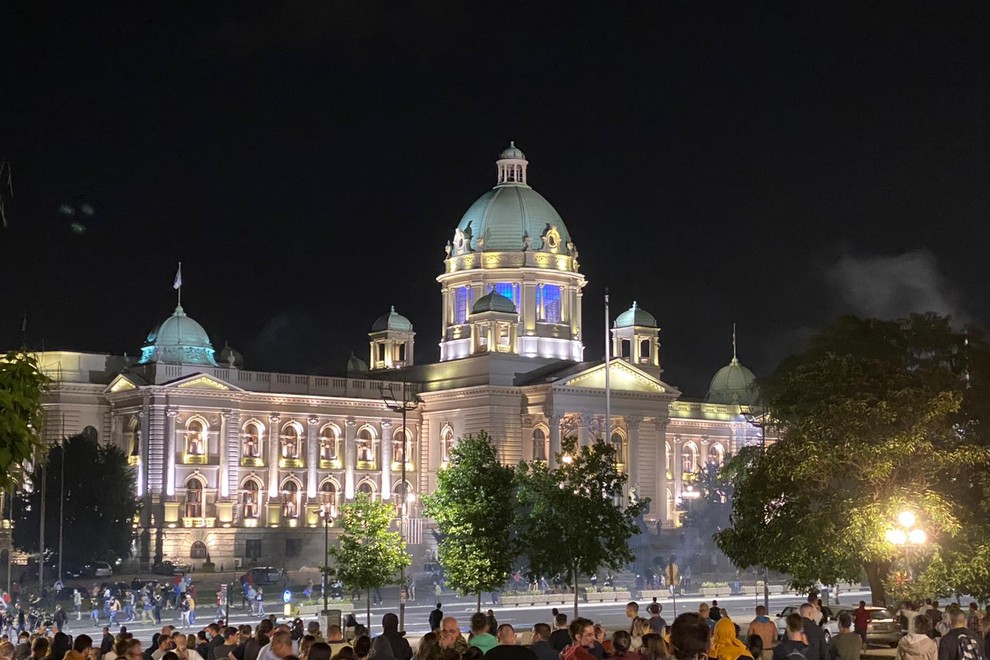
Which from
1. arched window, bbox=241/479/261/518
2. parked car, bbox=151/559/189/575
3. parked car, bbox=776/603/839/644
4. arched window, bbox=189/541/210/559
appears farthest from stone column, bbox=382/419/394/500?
parked car, bbox=776/603/839/644

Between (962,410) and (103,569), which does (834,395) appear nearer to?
(962,410)

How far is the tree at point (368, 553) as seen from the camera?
213 feet

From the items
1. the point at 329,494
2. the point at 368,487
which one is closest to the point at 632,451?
the point at 368,487

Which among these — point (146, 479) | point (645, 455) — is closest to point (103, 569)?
point (146, 479)

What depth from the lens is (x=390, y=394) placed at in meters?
132

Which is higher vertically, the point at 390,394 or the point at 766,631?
the point at 390,394

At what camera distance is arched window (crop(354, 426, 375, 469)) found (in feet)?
427

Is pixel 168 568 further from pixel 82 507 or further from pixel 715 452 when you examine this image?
pixel 715 452

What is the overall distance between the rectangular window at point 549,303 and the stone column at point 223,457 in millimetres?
27370

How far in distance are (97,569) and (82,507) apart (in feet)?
13.4

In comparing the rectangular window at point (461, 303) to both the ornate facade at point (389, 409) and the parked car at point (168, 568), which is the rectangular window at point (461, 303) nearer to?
the ornate facade at point (389, 409)

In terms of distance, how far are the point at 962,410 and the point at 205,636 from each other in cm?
2749

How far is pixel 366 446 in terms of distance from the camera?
13062cm

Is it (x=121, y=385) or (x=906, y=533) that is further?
(x=121, y=385)
